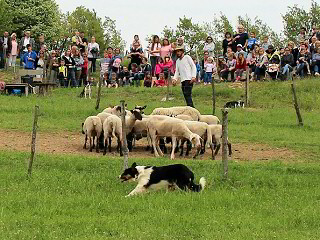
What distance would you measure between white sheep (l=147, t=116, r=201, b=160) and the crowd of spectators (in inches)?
435

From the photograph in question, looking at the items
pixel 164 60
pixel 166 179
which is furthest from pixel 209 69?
pixel 166 179

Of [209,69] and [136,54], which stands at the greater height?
[136,54]

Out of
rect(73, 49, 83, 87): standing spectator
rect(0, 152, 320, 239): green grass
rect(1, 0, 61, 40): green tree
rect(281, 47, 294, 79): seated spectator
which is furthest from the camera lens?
rect(1, 0, 61, 40): green tree

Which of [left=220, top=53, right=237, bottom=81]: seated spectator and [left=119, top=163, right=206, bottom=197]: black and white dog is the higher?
[left=220, top=53, right=237, bottom=81]: seated spectator

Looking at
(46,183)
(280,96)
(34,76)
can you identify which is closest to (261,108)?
(280,96)

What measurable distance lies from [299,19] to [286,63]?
129ft

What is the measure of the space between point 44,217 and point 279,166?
745 cm

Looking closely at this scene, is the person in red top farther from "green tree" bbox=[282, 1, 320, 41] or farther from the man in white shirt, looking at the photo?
"green tree" bbox=[282, 1, 320, 41]

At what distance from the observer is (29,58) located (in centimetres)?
3322

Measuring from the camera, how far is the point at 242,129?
78.1ft

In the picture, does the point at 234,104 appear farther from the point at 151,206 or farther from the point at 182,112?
the point at 151,206

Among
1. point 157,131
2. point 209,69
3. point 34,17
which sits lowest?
point 157,131

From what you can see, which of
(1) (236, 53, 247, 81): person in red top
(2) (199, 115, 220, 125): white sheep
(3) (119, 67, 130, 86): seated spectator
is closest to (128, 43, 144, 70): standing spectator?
(3) (119, 67, 130, 86): seated spectator

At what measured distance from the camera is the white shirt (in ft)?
78.0
